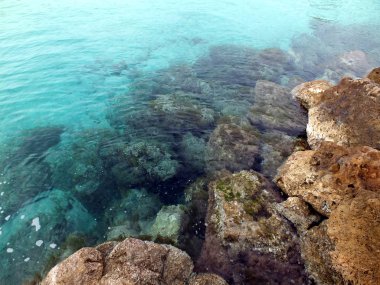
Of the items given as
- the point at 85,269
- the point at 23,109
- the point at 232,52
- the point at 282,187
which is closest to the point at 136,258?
the point at 85,269

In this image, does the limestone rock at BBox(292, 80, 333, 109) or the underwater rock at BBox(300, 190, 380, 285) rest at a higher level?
the underwater rock at BBox(300, 190, 380, 285)

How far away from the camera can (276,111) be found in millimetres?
20234

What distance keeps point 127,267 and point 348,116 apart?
40.5 feet

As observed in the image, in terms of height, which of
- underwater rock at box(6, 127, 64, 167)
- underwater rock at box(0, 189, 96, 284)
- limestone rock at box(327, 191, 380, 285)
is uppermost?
limestone rock at box(327, 191, 380, 285)

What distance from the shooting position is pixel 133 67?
2841cm

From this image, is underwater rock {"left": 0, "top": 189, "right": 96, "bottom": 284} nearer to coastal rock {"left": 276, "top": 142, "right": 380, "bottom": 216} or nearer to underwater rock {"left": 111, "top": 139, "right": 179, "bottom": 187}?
underwater rock {"left": 111, "top": 139, "right": 179, "bottom": 187}

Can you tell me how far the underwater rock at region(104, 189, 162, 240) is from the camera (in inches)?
506

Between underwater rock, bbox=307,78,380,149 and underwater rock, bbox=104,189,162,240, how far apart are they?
8.67 meters

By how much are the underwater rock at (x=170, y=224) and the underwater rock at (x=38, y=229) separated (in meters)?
3.02

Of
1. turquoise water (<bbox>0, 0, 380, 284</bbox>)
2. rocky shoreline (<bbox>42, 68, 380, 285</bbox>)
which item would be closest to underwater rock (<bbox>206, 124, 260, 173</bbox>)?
turquoise water (<bbox>0, 0, 380, 284</bbox>)

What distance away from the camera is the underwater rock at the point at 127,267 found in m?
8.92

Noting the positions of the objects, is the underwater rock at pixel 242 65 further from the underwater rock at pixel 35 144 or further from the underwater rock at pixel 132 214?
the underwater rock at pixel 132 214

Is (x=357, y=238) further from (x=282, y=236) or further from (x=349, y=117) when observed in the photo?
(x=349, y=117)

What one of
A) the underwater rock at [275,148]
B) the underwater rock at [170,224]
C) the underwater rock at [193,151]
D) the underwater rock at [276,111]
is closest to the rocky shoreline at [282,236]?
the underwater rock at [170,224]
